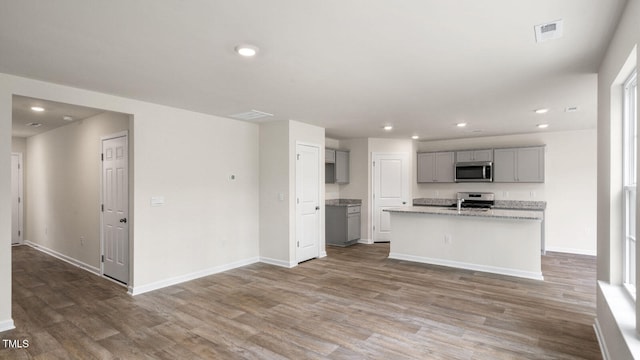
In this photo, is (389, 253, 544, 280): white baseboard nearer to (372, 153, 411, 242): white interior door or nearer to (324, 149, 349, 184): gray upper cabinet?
(372, 153, 411, 242): white interior door

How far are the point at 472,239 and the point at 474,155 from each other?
→ 2.65 meters

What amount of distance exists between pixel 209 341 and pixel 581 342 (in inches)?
127

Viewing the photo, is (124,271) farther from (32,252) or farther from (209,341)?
(32,252)

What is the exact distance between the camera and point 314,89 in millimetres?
3670

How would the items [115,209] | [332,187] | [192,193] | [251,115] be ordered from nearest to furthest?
1. [115,209]
2. [192,193]
3. [251,115]
4. [332,187]

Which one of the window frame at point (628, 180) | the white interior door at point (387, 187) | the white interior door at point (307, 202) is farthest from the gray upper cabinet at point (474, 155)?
the window frame at point (628, 180)

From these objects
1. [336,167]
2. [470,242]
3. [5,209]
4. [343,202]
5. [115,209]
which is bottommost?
[470,242]

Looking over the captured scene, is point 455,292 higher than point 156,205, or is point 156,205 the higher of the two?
point 156,205

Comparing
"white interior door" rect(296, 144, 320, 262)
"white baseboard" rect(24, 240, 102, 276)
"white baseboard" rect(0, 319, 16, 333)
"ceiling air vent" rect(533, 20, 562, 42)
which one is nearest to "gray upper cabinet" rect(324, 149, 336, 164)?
"white interior door" rect(296, 144, 320, 262)

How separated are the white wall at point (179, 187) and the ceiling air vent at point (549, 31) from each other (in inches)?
165

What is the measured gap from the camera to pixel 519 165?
265 inches

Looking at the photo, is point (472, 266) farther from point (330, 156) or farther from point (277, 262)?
point (330, 156)

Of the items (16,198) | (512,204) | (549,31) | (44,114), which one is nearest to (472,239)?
(512,204)

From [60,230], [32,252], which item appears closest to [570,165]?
[60,230]
